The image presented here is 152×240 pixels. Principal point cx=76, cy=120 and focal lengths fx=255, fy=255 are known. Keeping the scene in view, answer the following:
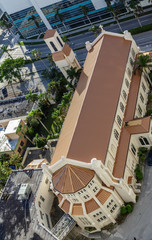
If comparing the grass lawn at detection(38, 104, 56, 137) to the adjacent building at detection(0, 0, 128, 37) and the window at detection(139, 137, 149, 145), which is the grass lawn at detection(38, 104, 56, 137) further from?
the adjacent building at detection(0, 0, 128, 37)

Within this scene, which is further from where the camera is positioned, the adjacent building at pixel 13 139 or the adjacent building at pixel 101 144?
the adjacent building at pixel 13 139

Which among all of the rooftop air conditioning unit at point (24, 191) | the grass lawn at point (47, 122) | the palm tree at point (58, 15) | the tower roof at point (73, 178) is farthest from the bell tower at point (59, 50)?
the tower roof at point (73, 178)

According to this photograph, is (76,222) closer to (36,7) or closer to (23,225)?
(23,225)

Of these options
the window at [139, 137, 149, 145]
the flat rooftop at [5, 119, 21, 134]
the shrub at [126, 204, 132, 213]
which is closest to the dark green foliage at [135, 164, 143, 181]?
the window at [139, 137, 149, 145]

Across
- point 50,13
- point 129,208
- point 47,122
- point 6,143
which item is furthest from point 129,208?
point 50,13

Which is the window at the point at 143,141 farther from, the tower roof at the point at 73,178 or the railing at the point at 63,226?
the railing at the point at 63,226
